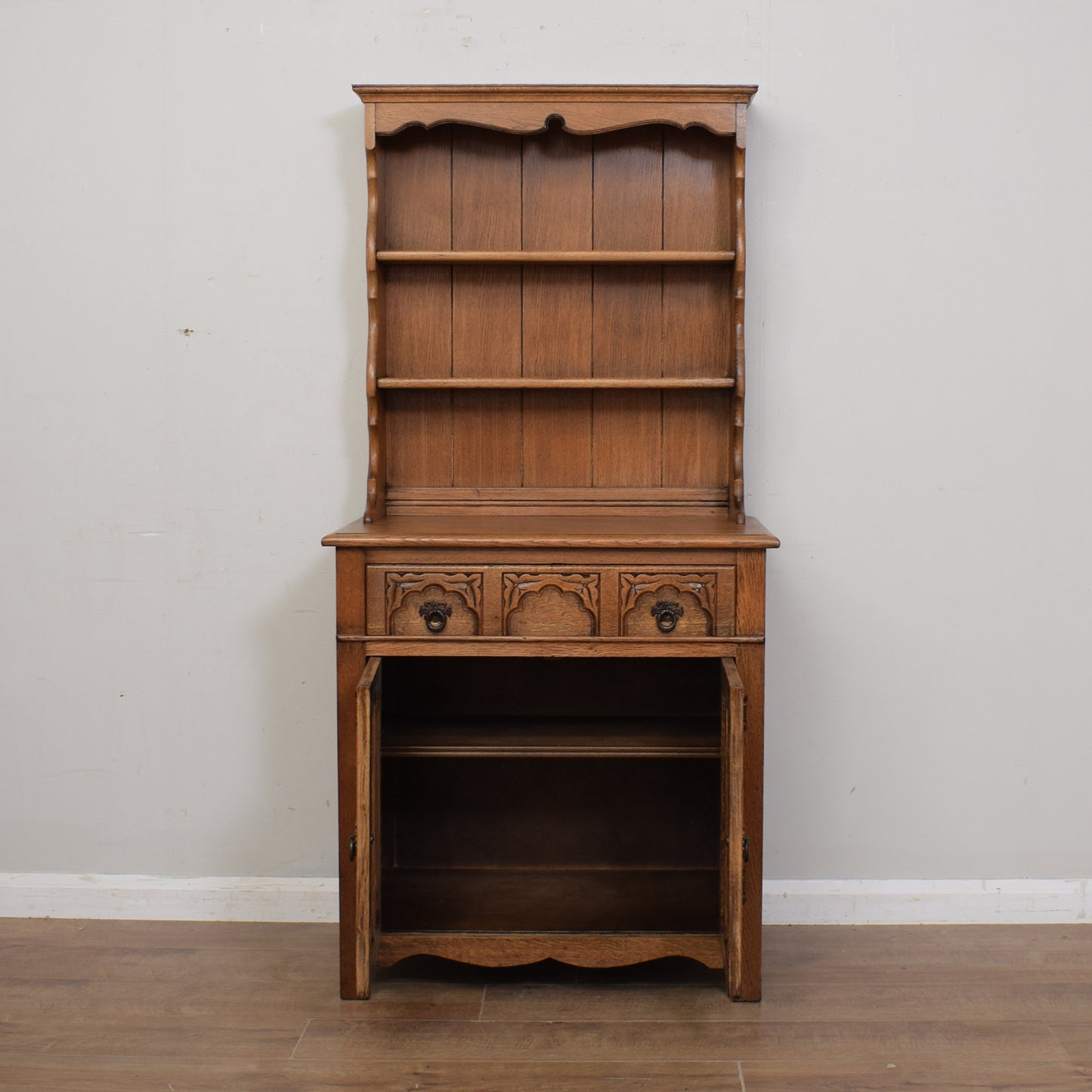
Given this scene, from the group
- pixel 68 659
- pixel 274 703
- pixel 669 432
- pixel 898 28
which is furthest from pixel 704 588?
pixel 68 659

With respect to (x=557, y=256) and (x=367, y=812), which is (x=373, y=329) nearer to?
(x=557, y=256)

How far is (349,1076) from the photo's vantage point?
2145 millimetres

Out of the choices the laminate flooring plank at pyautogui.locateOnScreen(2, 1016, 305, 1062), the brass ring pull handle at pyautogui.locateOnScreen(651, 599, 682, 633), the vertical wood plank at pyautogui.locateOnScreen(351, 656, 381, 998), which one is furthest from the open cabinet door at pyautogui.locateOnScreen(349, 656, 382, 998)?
the brass ring pull handle at pyautogui.locateOnScreen(651, 599, 682, 633)

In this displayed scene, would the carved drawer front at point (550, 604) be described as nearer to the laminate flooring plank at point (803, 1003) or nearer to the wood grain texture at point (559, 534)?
the wood grain texture at point (559, 534)

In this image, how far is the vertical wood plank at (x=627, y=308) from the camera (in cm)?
277

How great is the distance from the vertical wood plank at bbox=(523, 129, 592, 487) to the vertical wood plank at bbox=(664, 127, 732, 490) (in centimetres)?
21

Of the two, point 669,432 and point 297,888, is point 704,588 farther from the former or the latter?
point 297,888

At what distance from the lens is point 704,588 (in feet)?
7.80

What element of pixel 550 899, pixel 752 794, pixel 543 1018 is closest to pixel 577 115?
pixel 752 794

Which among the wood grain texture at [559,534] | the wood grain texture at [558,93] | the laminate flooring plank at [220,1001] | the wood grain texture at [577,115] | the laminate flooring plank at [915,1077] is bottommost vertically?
the laminate flooring plank at [915,1077]

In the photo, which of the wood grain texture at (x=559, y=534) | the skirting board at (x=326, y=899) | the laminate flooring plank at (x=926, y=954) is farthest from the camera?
the skirting board at (x=326, y=899)

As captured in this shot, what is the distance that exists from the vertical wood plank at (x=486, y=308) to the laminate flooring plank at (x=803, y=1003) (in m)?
1.29

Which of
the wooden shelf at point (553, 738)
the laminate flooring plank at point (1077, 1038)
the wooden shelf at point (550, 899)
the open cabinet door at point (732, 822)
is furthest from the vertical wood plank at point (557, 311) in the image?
the laminate flooring plank at point (1077, 1038)

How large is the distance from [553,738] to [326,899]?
0.83m
